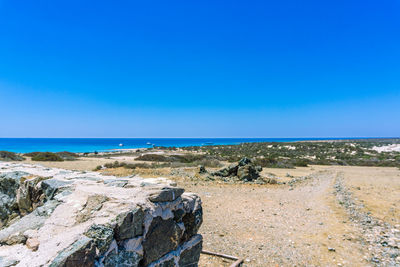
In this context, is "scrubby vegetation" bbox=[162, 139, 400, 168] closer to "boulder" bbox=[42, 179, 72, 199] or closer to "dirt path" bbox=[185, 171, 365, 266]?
"dirt path" bbox=[185, 171, 365, 266]

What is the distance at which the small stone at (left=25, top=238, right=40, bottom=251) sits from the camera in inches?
94.5

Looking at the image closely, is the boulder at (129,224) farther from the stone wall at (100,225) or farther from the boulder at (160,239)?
the boulder at (160,239)

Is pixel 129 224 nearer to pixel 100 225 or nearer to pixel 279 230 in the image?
pixel 100 225

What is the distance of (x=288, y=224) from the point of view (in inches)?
300

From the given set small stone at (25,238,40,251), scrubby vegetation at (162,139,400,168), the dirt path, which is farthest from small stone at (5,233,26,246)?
scrubby vegetation at (162,139,400,168)

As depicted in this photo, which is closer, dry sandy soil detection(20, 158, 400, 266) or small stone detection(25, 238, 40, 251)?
small stone detection(25, 238, 40, 251)

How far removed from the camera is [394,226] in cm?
735

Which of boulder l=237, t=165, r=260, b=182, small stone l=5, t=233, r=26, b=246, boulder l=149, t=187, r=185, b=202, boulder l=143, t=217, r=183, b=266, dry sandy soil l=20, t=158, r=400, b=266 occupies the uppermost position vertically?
boulder l=149, t=187, r=185, b=202

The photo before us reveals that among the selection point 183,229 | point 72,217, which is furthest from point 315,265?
point 72,217

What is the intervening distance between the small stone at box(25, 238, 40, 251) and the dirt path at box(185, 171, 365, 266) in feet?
11.2

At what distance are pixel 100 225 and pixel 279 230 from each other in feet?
19.7

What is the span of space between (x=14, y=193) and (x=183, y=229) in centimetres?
357

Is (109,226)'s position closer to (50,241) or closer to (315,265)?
(50,241)

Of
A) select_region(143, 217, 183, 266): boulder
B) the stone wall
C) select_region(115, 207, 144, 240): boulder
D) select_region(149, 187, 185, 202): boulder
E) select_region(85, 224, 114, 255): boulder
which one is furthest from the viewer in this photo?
select_region(149, 187, 185, 202): boulder
